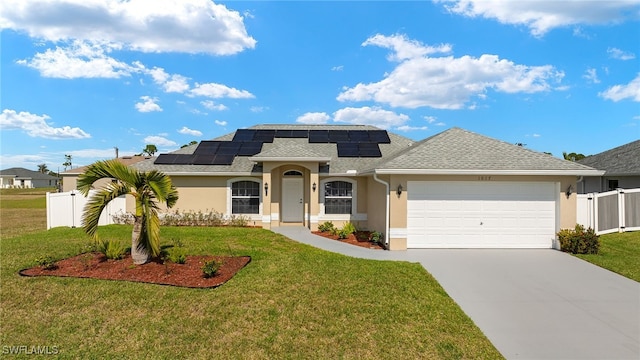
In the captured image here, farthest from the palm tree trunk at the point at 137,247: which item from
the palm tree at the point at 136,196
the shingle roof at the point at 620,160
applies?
the shingle roof at the point at 620,160

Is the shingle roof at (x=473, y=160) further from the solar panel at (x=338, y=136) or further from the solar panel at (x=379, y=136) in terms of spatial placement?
the solar panel at (x=338, y=136)

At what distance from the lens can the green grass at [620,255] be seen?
8109 mm

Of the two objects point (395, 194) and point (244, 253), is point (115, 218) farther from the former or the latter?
point (395, 194)

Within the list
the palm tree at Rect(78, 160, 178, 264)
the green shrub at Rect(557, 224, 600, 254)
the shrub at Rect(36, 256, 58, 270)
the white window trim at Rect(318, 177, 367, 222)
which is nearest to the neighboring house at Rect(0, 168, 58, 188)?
the white window trim at Rect(318, 177, 367, 222)

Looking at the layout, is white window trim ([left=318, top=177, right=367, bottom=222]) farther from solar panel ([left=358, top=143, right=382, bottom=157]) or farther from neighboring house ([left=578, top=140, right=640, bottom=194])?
neighboring house ([left=578, top=140, right=640, bottom=194])

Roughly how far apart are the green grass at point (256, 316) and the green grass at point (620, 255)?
5.40 metres

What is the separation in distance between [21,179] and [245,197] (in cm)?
8745

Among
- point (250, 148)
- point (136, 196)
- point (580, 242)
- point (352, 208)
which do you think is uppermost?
point (250, 148)

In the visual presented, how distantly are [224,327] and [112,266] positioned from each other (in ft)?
14.1

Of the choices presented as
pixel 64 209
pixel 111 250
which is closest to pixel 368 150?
pixel 111 250

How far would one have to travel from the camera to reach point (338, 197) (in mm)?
14586

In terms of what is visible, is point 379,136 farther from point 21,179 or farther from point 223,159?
point 21,179

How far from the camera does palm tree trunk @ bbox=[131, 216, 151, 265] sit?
752 cm

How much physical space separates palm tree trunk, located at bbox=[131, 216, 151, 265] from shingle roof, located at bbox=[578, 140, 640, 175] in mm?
21802
